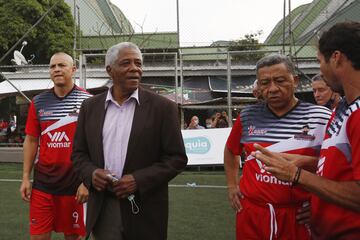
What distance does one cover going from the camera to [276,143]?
Answer: 3037mm

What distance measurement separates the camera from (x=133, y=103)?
320 cm

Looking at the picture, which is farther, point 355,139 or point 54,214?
point 54,214

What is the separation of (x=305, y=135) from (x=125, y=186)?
1.18 metres

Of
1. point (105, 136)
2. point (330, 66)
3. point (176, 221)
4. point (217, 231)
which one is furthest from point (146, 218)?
point (176, 221)

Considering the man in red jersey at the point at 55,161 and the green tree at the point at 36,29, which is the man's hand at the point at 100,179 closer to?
the man in red jersey at the point at 55,161

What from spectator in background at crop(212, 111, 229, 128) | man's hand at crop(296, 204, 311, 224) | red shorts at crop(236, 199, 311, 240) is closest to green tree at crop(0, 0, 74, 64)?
spectator in background at crop(212, 111, 229, 128)

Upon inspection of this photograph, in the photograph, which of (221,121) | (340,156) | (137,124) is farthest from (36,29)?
(340,156)

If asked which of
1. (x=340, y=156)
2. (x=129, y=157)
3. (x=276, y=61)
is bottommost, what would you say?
(x=129, y=157)

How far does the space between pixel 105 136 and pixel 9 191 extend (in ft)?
23.4

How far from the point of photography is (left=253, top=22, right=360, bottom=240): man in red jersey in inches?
80.4

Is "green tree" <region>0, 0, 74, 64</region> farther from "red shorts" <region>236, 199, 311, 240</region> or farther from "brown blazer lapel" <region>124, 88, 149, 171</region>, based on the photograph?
"red shorts" <region>236, 199, 311, 240</region>

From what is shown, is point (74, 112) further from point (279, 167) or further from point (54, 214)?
point (279, 167)

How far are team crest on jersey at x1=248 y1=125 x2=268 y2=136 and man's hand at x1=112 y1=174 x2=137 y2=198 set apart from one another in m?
0.88

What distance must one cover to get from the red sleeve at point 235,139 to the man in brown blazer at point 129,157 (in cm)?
49
